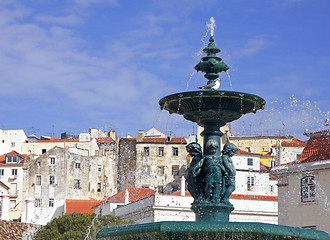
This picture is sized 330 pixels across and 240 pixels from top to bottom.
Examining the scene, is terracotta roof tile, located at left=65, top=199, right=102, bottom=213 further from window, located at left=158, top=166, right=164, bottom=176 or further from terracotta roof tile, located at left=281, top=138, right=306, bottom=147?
terracotta roof tile, located at left=281, top=138, right=306, bottom=147

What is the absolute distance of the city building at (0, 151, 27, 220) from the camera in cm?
7538

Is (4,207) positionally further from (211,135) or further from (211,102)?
(211,102)


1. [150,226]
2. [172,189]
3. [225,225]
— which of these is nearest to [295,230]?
[225,225]

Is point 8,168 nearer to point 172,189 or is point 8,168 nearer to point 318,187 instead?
point 172,189

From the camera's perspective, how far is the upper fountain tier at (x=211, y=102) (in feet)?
38.3

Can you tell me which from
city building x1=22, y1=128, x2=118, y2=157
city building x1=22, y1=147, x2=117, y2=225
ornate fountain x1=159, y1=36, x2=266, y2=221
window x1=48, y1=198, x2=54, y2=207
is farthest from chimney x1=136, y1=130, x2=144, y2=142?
ornate fountain x1=159, y1=36, x2=266, y2=221

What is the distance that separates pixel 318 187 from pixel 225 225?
19584mm

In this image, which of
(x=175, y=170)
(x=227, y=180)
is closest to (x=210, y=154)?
(x=227, y=180)

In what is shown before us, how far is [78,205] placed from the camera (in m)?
69.6

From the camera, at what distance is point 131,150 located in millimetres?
75688

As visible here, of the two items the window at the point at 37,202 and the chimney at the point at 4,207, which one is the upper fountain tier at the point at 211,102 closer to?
the chimney at the point at 4,207

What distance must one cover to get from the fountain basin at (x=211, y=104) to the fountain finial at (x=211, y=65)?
2.07ft

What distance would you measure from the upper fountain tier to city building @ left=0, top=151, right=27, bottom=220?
6430cm

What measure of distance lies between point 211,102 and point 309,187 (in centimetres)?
1829
